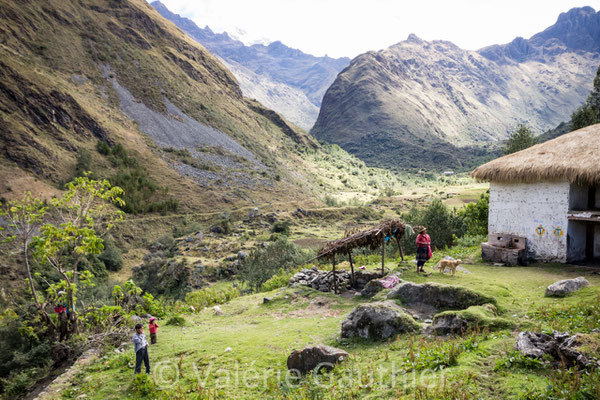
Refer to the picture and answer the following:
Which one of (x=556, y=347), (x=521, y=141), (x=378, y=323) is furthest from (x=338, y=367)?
(x=521, y=141)

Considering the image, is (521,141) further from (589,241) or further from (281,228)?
(281,228)

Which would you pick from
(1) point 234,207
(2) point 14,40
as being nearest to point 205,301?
(1) point 234,207

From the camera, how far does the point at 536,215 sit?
552 inches

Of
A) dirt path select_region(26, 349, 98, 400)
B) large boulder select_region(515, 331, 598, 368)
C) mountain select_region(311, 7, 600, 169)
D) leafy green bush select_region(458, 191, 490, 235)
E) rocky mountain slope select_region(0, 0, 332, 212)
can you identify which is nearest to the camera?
large boulder select_region(515, 331, 598, 368)

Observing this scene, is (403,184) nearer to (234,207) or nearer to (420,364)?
(234,207)

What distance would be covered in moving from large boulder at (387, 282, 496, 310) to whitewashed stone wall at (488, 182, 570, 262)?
300 inches

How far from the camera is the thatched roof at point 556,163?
1267 cm

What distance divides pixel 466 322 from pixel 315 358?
304 centimetres

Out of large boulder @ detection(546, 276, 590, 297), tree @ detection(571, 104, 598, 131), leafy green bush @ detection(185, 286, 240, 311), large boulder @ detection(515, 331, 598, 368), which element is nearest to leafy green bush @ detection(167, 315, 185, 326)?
leafy green bush @ detection(185, 286, 240, 311)

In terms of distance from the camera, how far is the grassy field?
5.20 meters

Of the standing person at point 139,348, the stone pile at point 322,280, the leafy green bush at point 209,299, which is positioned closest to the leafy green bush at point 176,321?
the leafy green bush at point 209,299

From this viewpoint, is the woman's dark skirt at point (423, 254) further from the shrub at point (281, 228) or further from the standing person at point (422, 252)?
the shrub at point (281, 228)

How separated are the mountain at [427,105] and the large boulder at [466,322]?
91.4 meters

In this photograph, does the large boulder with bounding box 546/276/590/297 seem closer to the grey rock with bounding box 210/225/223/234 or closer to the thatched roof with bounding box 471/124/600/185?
the thatched roof with bounding box 471/124/600/185
